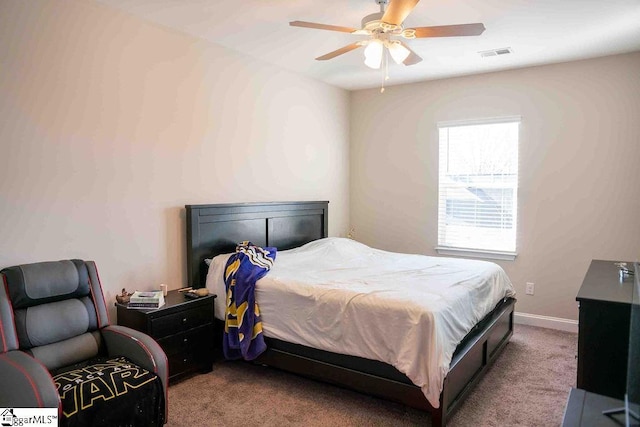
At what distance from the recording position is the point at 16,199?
8.59ft

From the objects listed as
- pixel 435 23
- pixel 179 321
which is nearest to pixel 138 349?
pixel 179 321

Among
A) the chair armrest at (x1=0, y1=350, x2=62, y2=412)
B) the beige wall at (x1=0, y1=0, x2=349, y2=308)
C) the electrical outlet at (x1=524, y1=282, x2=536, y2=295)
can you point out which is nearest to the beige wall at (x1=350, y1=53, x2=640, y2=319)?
the electrical outlet at (x1=524, y1=282, x2=536, y2=295)

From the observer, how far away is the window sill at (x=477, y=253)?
468cm

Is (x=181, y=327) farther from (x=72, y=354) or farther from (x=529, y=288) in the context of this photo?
(x=529, y=288)

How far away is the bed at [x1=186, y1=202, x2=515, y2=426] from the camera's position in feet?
8.33

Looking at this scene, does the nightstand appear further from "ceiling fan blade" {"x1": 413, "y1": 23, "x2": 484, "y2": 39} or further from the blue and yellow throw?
"ceiling fan blade" {"x1": 413, "y1": 23, "x2": 484, "y2": 39}

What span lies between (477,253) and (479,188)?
0.75 m

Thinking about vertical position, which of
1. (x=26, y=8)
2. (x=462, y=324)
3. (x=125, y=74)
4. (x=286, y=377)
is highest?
(x=26, y=8)

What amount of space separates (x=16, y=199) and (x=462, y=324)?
2.91 metres

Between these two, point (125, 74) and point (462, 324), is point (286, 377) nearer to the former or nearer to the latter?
point (462, 324)

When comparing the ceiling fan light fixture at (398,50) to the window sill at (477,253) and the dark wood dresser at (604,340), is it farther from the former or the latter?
the window sill at (477,253)

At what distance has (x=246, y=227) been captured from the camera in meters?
4.06

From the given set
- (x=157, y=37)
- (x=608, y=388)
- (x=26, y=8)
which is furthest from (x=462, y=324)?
(x=26, y=8)

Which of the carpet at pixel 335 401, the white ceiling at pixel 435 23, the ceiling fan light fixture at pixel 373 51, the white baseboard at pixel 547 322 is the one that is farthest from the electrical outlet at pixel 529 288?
the ceiling fan light fixture at pixel 373 51
